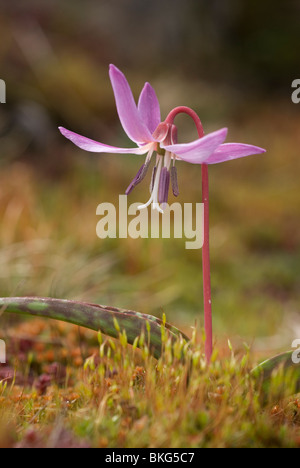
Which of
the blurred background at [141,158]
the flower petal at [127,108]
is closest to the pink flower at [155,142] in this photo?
the flower petal at [127,108]

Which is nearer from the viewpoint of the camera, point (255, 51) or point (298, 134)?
point (298, 134)

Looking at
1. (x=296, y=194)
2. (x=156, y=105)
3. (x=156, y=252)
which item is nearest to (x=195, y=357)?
(x=156, y=105)

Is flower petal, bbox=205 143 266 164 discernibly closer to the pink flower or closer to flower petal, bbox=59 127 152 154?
the pink flower

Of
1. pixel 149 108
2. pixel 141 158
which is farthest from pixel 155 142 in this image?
pixel 141 158

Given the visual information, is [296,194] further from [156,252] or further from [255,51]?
[255,51]

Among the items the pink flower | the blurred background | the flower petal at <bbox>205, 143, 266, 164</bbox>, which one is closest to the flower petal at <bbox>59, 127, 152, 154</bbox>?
the pink flower

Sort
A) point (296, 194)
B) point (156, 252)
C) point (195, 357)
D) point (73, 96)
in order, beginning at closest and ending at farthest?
point (195, 357), point (156, 252), point (296, 194), point (73, 96)

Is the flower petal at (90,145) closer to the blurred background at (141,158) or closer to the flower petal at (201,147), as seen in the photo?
the flower petal at (201,147)
